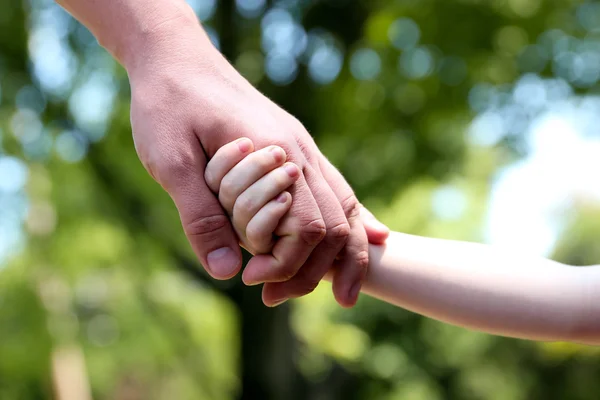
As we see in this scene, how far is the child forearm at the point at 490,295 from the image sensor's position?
4.69 ft

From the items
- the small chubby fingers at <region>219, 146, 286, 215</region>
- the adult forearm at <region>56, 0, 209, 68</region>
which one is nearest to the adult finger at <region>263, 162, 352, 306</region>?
the small chubby fingers at <region>219, 146, 286, 215</region>

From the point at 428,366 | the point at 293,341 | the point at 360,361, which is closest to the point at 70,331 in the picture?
the point at 293,341

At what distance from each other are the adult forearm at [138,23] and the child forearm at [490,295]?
0.65m

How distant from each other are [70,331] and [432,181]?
5.16 meters

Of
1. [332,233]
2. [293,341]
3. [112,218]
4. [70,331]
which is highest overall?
[332,233]

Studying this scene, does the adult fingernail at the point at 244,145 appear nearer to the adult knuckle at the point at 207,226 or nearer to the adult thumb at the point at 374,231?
the adult knuckle at the point at 207,226

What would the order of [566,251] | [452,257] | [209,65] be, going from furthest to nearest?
[566,251] → [452,257] → [209,65]

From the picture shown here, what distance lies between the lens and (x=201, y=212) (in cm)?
122

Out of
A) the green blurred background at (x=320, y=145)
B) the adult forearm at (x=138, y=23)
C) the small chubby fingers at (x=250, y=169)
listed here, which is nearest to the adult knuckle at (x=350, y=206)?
the small chubby fingers at (x=250, y=169)

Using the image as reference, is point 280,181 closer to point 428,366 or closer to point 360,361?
point 360,361

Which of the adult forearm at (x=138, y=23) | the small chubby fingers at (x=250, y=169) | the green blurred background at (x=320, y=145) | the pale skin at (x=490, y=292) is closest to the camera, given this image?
the small chubby fingers at (x=250, y=169)

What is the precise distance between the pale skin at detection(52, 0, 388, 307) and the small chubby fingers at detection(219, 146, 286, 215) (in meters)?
0.04

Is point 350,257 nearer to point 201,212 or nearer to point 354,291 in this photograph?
point 354,291

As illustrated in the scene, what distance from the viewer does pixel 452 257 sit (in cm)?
147
